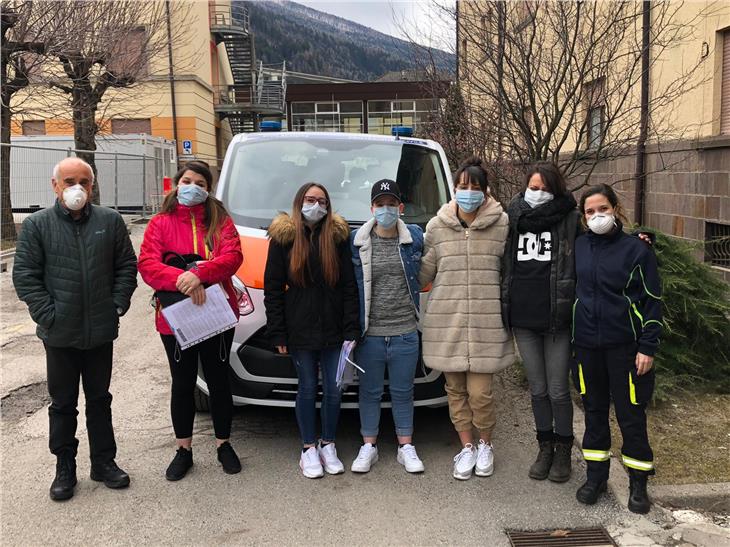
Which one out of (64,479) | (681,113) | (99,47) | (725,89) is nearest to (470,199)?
(64,479)

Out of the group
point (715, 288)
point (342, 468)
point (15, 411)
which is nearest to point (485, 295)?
point (342, 468)

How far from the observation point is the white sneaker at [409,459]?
400 centimetres

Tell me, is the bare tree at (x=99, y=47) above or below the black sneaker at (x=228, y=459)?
above

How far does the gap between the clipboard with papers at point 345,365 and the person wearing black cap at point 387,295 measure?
0.06 m

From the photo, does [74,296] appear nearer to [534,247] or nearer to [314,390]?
[314,390]

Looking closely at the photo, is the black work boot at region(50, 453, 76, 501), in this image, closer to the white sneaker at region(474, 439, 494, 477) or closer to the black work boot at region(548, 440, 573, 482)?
the white sneaker at region(474, 439, 494, 477)

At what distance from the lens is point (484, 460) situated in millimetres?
4012

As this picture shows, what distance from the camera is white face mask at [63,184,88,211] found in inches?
141

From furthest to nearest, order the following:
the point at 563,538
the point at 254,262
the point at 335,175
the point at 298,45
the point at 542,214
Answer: the point at 298,45, the point at 335,175, the point at 254,262, the point at 542,214, the point at 563,538

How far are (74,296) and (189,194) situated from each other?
2.86ft

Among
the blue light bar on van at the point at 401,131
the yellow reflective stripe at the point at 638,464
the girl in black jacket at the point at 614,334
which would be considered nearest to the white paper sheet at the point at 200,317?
the girl in black jacket at the point at 614,334

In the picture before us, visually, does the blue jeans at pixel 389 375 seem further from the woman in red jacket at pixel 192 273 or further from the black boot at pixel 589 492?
the black boot at pixel 589 492

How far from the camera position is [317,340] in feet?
12.6

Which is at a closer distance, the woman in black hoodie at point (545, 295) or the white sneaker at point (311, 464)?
the woman in black hoodie at point (545, 295)
